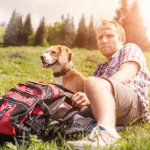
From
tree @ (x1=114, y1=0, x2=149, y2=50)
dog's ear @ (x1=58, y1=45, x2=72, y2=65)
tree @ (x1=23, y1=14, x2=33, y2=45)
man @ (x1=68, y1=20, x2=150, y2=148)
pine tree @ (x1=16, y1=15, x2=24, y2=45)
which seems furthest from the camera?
tree @ (x1=23, y1=14, x2=33, y2=45)

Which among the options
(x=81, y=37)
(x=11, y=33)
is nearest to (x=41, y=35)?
(x=11, y=33)

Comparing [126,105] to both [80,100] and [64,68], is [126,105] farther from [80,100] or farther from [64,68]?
[64,68]

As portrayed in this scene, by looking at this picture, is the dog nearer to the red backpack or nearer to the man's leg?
the red backpack

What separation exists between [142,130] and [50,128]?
1.10 meters

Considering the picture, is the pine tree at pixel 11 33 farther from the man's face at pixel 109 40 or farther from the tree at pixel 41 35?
the man's face at pixel 109 40

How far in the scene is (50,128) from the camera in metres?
4.12

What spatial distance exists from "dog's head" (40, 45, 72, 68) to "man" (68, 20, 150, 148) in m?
3.34

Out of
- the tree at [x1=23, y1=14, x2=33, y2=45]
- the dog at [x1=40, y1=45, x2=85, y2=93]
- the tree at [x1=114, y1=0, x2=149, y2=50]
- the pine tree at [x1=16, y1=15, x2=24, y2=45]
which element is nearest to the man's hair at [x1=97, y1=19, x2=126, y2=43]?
the dog at [x1=40, y1=45, x2=85, y2=93]

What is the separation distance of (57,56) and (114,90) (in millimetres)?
5257

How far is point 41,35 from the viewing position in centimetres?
8556

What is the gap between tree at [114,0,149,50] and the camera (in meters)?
52.9

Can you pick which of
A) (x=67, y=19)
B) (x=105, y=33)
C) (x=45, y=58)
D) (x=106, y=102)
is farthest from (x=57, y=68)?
(x=67, y=19)

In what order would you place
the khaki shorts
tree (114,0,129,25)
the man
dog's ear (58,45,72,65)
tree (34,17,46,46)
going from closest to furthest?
the man < the khaki shorts < dog's ear (58,45,72,65) < tree (114,0,129,25) < tree (34,17,46,46)

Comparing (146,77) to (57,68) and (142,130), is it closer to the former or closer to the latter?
(142,130)
